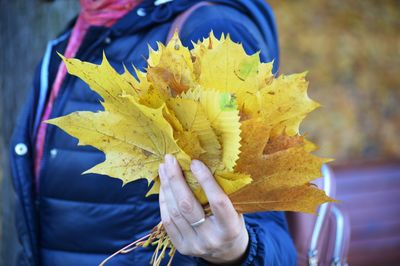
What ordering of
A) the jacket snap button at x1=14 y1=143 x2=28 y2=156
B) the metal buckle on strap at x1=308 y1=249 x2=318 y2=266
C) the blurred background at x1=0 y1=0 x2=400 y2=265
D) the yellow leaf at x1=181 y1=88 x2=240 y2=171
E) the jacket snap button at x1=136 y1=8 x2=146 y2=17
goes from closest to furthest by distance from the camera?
the yellow leaf at x1=181 y1=88 x2=240 y2=171, the jacket snap button at x1=136 y1=8 x2=146 y2=17, the jacket snap button at x1=14 y1=143 x2=28 y2=156, the metal buckle on strap at x1=308 y1=249 x2=318 y2=266, the blurred background at x1=0 y1=0 x2=400 y2=265

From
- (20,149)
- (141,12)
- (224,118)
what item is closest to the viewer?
(224,118)

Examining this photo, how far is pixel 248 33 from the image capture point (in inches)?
55.2

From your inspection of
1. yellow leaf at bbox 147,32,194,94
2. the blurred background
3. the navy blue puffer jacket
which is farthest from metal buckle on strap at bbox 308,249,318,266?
the blurred background

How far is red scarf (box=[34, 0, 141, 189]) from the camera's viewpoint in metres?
1.65

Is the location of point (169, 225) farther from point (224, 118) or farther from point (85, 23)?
point (85, 23)

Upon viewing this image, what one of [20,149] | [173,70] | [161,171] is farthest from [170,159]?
[20,149]

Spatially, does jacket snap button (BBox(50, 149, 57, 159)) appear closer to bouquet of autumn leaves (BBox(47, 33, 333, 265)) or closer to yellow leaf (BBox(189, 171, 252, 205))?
bouquet of autumn leaves (BBox(47, 33, 333, 265))

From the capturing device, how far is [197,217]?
40.6 inches

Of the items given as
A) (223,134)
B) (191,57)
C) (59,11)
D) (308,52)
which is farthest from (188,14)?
(308,52)

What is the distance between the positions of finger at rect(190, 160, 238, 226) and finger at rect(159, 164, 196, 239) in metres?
0.06

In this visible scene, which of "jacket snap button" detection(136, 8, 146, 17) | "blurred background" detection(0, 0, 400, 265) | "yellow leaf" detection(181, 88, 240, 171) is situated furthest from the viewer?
"blurred background" detection(0, 0, 400, 265)

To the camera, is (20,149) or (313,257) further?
(313,257)

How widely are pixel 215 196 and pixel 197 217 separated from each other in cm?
6

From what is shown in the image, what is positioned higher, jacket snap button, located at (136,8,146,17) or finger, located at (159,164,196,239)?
jacket snap button, located at (136,8,146,17)
